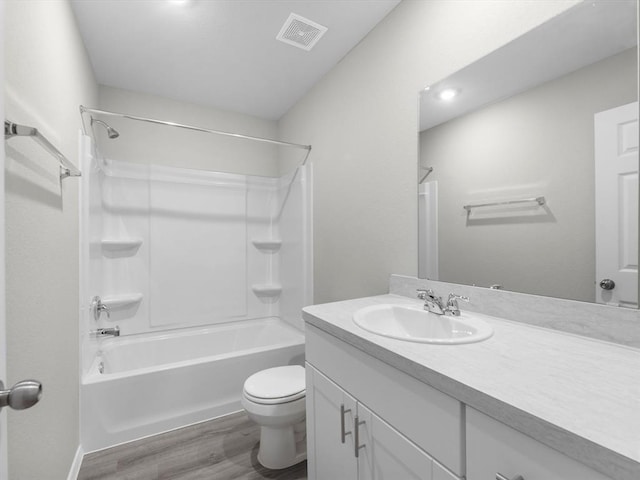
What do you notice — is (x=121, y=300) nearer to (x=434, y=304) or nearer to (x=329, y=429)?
(x=329, y=429)

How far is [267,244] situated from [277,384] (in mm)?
1659

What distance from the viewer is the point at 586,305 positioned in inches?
38.2

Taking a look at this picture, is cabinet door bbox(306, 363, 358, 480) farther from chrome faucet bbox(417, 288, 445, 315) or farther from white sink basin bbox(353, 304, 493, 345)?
chrome faucet bbox(417, 288, 445, 315)

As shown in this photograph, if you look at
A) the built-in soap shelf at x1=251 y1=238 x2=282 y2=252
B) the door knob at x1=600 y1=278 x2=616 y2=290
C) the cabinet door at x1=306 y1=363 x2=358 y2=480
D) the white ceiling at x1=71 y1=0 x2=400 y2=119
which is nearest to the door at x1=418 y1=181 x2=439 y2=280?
the door knob at x1=600 y1=278 x2=616 y2=290

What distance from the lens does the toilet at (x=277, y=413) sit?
1582 mm

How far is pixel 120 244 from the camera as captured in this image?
2480 mm

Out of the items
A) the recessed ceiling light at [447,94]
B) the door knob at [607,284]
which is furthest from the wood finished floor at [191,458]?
the recessed ceiling light at [447,94]

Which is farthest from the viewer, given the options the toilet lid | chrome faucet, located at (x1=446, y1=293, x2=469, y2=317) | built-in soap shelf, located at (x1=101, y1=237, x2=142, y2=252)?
built-in soap shelf, located at (x1=101, y1=237, x2=142, y2=252)

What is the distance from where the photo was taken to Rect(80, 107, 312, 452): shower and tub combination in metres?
1.92

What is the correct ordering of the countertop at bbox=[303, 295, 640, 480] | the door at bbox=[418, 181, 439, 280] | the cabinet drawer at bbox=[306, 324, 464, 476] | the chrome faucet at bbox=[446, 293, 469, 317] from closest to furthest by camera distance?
the countertop at bbox=[303, 295, 640, 480] < the cabinet drawer at bbox=[306, 324, 464, 476] < the chrome faucet at bbox=[446, 293, 469, 317] < the door at bbox=[418, 181, 439, 280]

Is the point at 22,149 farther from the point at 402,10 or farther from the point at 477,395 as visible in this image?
the point at 402,10

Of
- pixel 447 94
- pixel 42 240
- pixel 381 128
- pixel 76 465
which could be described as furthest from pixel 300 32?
pixel 76 465

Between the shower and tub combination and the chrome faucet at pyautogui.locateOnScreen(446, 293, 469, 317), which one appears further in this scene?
the shower and tub combination

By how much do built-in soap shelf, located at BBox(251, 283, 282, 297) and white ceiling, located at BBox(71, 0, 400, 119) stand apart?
5.97ft
